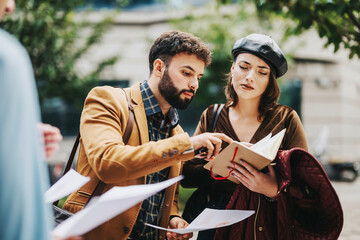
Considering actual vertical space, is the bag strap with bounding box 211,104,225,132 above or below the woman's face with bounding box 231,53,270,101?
below

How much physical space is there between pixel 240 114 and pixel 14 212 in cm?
192

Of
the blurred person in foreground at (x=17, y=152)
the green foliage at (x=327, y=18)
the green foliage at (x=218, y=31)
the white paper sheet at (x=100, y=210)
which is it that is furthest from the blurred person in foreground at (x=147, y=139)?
the green foliage at (x=218, y=31)

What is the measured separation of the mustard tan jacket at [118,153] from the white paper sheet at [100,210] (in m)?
0.44

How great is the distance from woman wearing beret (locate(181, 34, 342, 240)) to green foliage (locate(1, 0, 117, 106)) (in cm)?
504

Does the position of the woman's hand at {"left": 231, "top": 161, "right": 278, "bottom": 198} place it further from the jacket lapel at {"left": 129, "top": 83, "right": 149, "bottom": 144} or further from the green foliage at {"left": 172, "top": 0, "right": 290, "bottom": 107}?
the green foliage at {"left": 172, "top": 0, "right": 290, "bottom": 107}

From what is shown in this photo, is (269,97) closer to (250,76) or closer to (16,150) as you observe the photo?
(250,76)

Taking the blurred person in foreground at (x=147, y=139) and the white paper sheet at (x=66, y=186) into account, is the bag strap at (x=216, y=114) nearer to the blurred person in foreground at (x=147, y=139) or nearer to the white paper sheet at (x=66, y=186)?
the blurred person in foreground at (x=147, y=139)

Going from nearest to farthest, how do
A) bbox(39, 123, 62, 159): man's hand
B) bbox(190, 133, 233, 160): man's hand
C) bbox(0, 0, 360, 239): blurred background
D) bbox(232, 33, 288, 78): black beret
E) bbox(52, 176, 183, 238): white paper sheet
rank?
bbox(52, 176, 183, 238): white paper sheet, bbox(39, 123, 62, 159): man's hand, bbox(190, 133, 233, 160): man's hand, bbox(232, 33, 288, 78): black beret, bbox(0, 0, 360, 239): blurred background

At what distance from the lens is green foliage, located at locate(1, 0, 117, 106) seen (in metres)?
6.48

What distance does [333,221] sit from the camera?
1.79 meters

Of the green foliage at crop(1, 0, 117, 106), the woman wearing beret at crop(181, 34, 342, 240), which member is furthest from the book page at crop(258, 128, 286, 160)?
the green foliage at crop(1, 0, 117, 106)

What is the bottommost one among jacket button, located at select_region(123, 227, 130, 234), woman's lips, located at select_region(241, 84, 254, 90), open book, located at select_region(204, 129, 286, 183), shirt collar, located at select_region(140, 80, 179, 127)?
jacket button, located at select_region(123, 227, 130, 234)

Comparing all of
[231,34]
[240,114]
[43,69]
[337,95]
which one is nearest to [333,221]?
[240,114]

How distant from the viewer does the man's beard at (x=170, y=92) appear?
2072 mm
